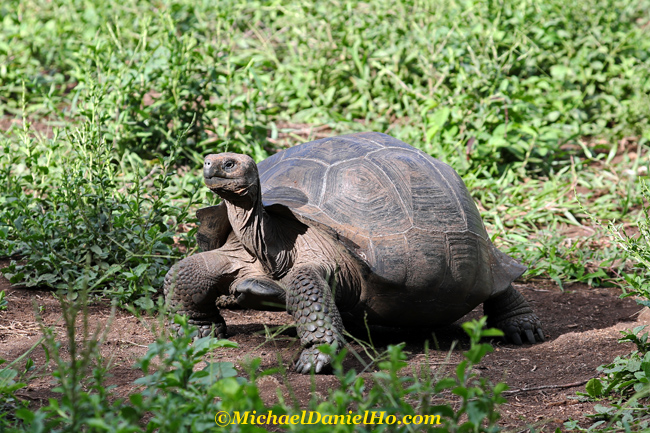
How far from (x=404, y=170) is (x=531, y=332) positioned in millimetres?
1204

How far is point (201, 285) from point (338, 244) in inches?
27.9

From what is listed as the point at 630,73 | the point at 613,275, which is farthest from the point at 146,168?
the point at 630,73

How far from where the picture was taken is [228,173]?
10.3 ft

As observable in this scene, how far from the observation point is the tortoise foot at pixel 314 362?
2941 millimetres

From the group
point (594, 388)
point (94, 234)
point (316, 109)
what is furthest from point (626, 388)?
point (316, 109)

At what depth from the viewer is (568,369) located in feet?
10.5

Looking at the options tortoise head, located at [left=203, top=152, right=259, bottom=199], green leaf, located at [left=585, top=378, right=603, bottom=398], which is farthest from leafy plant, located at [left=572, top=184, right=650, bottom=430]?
tortoise head, located at [left=203, top=152, right=259, bottom=199]

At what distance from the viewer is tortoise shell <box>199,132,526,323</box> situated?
3.30 metres

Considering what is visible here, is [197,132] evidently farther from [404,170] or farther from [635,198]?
[635,198]

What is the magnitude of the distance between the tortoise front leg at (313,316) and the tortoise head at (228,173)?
1.64 feet

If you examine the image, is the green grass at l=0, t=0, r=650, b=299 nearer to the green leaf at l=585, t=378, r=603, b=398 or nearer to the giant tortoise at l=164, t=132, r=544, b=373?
the giant tortoise at l=164, t=132, r=544, b=373

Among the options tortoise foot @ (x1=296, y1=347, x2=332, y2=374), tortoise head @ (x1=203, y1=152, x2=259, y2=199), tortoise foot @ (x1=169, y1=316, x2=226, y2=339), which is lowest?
tortoise foot @ (x1=169, y1=316, x2=226, y2=339)

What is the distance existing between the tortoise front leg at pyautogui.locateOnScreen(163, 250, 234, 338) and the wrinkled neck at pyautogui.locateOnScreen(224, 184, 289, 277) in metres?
0.19

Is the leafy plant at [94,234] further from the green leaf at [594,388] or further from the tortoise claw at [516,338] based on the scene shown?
the green leaf at [594,388]
